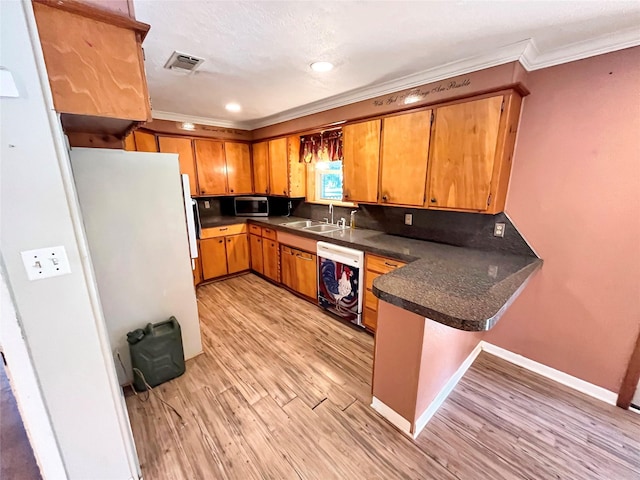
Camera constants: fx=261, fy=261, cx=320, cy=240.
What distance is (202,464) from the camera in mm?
1472

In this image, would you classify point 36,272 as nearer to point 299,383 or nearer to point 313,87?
point 299,383

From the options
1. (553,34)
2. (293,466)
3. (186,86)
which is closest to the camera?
(293,466)

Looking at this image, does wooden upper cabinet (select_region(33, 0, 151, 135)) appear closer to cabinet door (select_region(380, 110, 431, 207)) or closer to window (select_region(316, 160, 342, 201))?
cabinet door (select_region(380, 110, 431, 207))

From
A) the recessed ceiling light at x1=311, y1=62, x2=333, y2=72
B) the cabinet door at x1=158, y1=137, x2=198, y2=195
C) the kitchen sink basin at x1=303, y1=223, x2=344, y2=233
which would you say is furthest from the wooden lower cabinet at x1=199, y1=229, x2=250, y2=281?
the recessed ceiling light at x1=311, y1=62, x2=333, y2=72

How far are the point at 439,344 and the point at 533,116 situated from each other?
1.83 m

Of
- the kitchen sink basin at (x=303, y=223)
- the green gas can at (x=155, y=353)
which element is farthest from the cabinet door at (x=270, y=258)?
the green gas can at (x=155, y=353)

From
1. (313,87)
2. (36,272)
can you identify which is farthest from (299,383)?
(313,87)

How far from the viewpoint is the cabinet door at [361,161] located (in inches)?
102

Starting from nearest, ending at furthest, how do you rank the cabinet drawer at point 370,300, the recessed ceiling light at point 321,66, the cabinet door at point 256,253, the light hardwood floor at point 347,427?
the light hardwood floor at point 347,427 < the recessed ceiling light at point 321,66 < the cabinet drawer at point 370,300 < the cabinet door at point 256,253

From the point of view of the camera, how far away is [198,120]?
372 centimetres

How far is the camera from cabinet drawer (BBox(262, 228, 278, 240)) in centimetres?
369

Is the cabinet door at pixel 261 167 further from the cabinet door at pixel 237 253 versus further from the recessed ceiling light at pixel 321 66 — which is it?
the recessed ceiling light at pixel 321 66

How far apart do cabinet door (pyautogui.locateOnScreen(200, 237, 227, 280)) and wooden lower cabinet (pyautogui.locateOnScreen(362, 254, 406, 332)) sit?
2382 mm

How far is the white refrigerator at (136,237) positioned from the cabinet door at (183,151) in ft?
5.94
